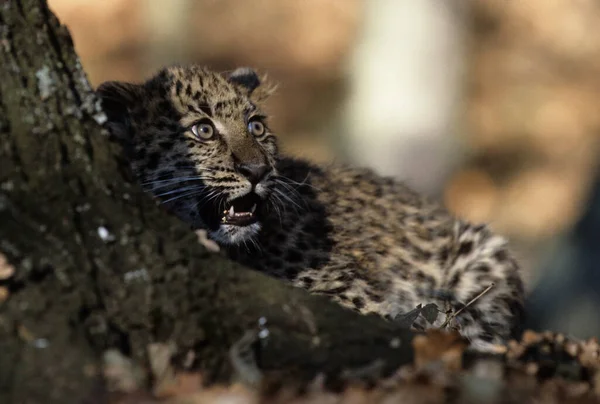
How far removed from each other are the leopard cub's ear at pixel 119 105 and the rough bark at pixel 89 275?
74.1 inches

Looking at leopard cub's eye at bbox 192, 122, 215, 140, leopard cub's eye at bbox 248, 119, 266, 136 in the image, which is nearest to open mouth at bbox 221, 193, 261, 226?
leopard cub's eye at bbox 192, 122, 215, 140

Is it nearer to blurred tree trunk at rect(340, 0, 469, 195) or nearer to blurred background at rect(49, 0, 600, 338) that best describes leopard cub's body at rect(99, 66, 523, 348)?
blurred background at rect(49, 0, 600, 338)

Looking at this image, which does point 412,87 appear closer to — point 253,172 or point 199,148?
point 199,148

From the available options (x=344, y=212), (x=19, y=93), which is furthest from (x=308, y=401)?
(x=344, y=212)

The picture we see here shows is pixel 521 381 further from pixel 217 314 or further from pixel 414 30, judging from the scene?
pixel 414 30

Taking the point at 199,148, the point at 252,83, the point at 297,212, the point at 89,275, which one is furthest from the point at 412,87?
the point at 89,275

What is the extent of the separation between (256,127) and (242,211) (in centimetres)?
77

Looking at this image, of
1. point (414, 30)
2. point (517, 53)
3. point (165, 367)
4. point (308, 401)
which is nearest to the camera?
point (308, 401)

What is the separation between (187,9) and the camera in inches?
774

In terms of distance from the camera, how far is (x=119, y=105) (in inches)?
248

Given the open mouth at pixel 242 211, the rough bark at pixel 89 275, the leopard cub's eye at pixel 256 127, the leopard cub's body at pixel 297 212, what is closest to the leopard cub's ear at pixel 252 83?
the leopard cub's body at pixel 297 212

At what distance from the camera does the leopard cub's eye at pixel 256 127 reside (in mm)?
6656

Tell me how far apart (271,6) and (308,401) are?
53.7 ft

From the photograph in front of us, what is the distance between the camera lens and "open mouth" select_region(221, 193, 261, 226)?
612 cm
